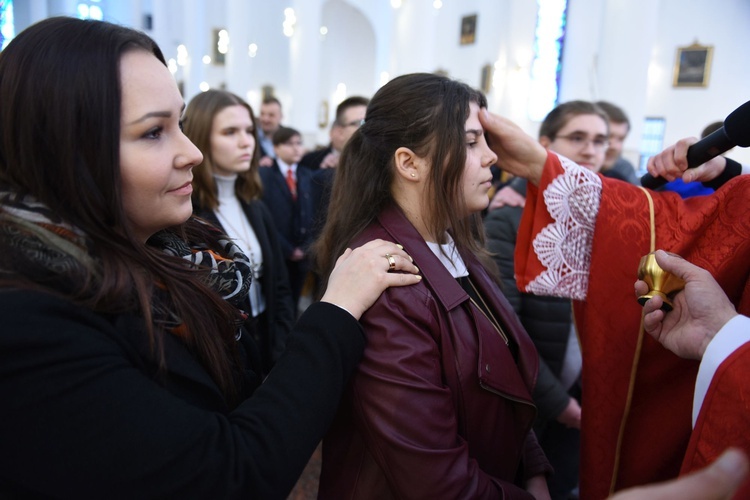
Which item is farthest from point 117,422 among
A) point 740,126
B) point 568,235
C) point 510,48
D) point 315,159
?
point 510,48

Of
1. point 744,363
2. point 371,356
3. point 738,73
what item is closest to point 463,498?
point 371,356

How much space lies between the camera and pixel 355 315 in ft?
3.58

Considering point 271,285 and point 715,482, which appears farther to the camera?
point 271,285

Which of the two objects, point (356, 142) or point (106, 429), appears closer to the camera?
point (106, 429)

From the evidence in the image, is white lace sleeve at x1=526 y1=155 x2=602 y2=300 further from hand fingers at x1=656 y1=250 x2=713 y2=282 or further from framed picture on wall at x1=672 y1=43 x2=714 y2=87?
framed picture on wall at x1=672 y1=43 x2=714 y2=87

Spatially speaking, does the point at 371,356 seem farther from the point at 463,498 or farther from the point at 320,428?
the point at 463,498

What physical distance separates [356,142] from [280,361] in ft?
2.57

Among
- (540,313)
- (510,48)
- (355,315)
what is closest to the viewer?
Answer: (355,315)

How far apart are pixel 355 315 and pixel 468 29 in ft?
53.8

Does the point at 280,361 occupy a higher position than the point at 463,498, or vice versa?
the point at 280,361

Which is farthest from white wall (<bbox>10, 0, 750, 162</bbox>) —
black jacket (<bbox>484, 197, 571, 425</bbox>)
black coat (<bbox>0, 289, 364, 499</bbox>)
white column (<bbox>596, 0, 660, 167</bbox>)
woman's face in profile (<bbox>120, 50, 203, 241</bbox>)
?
black coat (<bbox>0, 289, 364, 499</bbox>)

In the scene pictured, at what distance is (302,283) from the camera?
3.91 m

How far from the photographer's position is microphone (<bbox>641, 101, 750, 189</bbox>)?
117 centimetres

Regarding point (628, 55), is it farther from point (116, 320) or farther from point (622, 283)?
point (116, 320)
